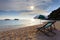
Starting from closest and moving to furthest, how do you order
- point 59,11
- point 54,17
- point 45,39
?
point 45,39 < point 59,11 < point 54,17

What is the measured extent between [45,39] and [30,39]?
0.70 metres

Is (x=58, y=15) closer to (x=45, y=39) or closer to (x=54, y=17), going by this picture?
(x=54, y=17)

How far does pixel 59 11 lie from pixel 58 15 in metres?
2.20

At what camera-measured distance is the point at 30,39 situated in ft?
18.0

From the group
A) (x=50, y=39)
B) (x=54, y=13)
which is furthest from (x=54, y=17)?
(x=50, y=39)

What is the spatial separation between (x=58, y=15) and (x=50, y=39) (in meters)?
58.4

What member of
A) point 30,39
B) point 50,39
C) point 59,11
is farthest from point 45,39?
point 59,11

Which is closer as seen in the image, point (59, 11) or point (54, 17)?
point (59, 11)

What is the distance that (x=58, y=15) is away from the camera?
203ft

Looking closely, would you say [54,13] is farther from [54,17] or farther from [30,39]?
[30,39]

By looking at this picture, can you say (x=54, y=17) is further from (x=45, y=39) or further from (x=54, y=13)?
(x=45, y=39)

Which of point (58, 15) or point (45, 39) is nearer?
point (45, 39)

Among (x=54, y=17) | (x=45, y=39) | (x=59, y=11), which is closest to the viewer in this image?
(x=45, y=39)

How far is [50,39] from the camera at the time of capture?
17.7ft
